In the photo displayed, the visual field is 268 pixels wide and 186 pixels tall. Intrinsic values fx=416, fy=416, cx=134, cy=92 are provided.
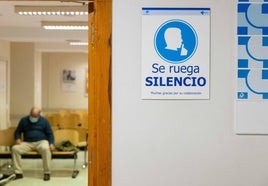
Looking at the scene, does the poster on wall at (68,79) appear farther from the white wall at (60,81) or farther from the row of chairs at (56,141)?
the row of chairs at (56,141)

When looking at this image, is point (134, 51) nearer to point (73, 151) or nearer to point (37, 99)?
point (73, 151)

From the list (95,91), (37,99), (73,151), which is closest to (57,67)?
(37,99)

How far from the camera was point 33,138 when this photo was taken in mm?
7195

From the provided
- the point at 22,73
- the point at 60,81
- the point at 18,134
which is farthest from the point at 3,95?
the point at 60,81

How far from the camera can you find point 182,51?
2553 millimetres

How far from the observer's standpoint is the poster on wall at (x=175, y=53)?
254cm

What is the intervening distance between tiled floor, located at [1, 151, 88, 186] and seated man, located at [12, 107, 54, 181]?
27cm

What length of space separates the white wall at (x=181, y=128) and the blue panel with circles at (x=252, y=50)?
5 cm

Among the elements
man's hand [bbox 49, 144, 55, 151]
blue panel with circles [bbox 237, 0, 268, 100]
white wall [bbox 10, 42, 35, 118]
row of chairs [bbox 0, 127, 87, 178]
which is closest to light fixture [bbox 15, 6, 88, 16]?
row of chairs [bbox 0, 127, 87, 178]

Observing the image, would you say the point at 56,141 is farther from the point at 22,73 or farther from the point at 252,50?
the point at 22,73

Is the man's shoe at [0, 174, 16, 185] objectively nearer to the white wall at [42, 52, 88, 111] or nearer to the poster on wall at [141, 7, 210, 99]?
the poster on wall at [141, 7, 210, 99]

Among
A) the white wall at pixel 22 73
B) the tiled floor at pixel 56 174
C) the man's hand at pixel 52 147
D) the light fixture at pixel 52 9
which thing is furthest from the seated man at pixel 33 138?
the white wall at pixel 22 73

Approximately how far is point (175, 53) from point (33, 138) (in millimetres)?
5162

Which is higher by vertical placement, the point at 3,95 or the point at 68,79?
the point at 68,79
